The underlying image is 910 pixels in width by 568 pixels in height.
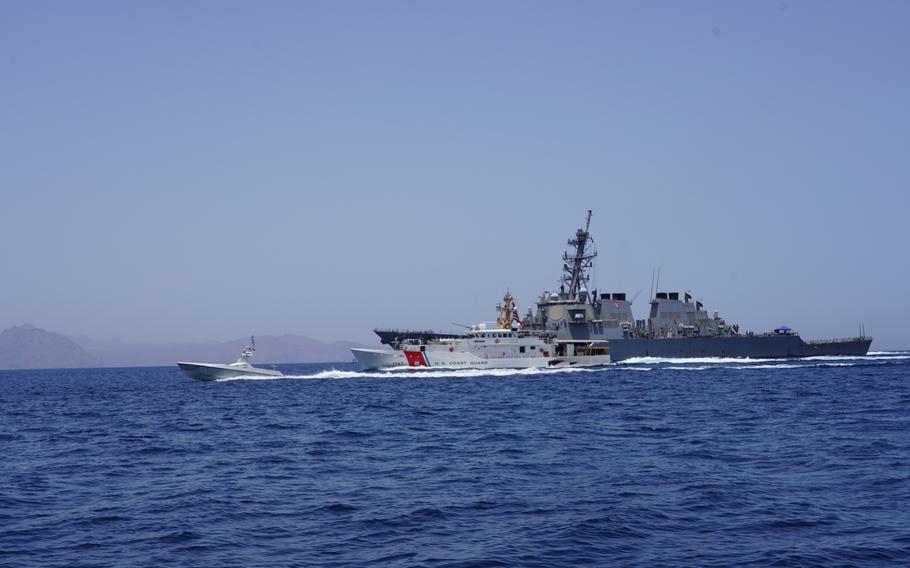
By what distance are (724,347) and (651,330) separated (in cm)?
1035

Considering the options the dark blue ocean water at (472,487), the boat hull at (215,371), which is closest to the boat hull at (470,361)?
the boat hull at (215,371)

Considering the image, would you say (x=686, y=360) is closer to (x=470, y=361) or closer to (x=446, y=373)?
(x=470, y=361)

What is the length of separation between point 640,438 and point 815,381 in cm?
3666

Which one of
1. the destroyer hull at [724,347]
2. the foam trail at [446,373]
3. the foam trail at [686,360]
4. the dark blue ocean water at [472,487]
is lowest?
the dark blue ocean water at [472,487]

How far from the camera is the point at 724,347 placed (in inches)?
4400

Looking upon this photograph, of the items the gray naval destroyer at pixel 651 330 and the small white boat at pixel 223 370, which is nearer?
the small white boat at pixel 223 370

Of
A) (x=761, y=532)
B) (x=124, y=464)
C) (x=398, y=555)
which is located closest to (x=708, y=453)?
(x=761, y=532)

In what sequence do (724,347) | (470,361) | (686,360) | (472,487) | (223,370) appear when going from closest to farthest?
(472,487), (223,370), (470,361), (686,360), (724,347)

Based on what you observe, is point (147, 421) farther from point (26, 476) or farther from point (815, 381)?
point (815, 381)

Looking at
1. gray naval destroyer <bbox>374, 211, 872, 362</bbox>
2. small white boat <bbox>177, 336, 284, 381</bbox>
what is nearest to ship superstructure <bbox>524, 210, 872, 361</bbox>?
gray naval destroyer <bbox>374, 211, 872, 362</bbox>

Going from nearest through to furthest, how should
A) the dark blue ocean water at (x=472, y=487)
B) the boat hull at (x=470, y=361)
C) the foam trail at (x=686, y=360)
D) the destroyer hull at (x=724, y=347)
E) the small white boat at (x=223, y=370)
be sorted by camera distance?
the dark blue ocean water at (x=472, y=487) → the small white boat at (x=223, y=370) → the boat hull at (x=470, y=361) → the foam trail at (x=686, y=360) → the destroyer hull at (x=724, y=347)

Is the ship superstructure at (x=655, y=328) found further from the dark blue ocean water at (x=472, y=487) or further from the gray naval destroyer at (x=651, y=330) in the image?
the dark blue ocean water at (x=472, y=487)

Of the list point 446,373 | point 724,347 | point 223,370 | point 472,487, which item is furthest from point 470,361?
point 472,487

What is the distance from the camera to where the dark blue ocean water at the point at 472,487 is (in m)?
14.6
